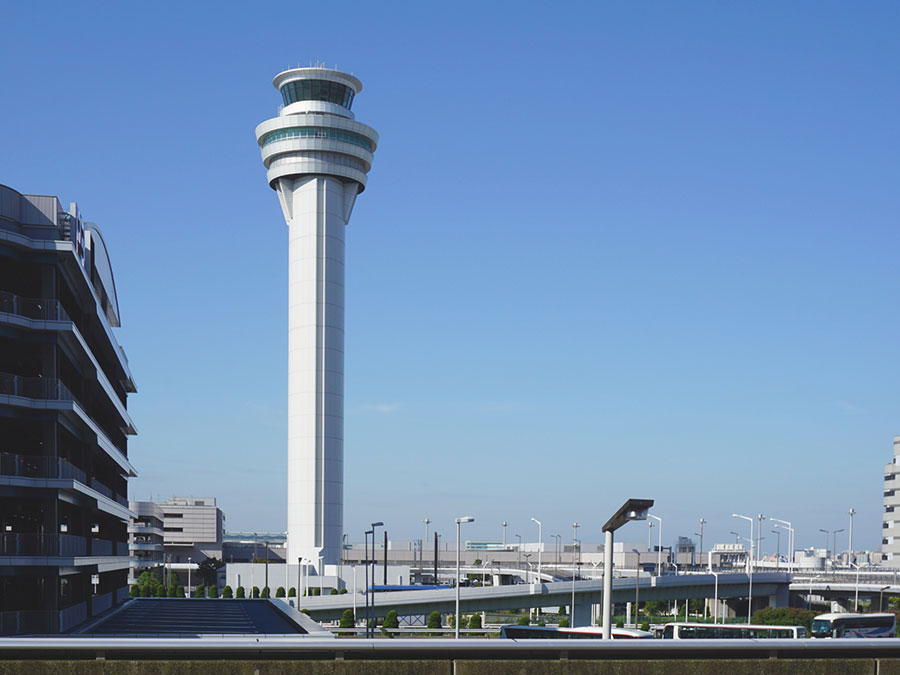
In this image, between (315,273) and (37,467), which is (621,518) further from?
(315,273)

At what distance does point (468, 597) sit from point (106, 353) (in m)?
46.4

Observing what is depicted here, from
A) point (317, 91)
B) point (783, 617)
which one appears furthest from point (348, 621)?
point (317, 91)

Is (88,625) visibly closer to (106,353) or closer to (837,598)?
(106,353)

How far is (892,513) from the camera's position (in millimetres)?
162500

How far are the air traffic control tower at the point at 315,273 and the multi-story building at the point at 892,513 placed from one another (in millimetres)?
87202

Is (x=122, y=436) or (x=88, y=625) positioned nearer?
(x=88, y=625)

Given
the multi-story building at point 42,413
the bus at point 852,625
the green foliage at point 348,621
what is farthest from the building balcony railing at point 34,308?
the bus at point 852,625

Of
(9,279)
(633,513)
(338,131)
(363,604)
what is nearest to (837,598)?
(363,604)

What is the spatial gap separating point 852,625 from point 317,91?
86.6 meters

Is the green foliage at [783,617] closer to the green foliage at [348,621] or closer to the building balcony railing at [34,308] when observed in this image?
the green foliage at [348,621]

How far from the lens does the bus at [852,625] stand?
76438 mm

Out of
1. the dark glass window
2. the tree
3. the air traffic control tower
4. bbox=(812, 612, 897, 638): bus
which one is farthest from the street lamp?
the tree

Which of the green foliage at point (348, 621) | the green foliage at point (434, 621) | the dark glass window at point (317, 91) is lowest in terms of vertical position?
the green foliage at point (434, 621)

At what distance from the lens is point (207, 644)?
14469 mm
